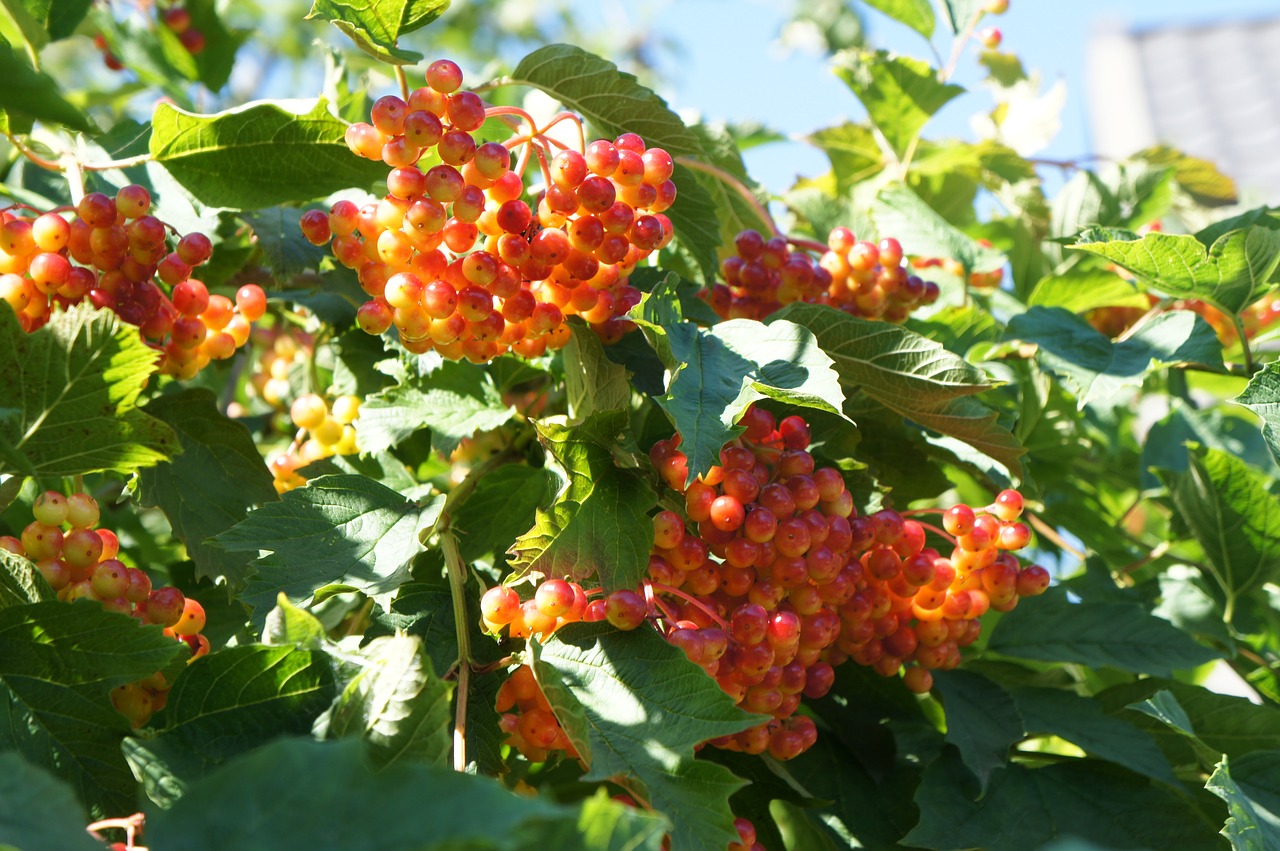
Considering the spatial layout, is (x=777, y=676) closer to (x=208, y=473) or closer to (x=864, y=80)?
(x=208, y=473)

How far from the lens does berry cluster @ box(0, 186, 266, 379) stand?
1.01 meters

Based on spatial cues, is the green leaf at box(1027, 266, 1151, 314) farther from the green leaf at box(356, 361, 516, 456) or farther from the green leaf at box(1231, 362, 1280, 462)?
the green leaf at box(356, 361, 516, 456)

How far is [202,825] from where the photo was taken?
0.63 meters

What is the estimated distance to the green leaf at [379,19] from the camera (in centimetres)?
100

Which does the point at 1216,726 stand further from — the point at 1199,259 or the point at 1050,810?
the point at 1199,259

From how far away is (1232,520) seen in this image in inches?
57.6

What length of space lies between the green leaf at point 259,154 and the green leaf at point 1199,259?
793 millimetres

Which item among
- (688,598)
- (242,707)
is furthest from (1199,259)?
(242,707)

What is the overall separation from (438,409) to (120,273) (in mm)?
355

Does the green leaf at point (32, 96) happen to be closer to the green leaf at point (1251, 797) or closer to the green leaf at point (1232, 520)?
the green leaf at point (1251, 797)

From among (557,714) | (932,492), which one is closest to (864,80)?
(932,492)

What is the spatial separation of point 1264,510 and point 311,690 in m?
1.21

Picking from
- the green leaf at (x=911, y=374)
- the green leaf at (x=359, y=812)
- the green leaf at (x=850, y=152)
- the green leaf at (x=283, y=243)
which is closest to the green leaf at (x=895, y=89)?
the green leaf at (x=850, y=152)

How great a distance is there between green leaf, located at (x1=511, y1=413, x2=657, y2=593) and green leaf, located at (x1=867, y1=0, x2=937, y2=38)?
1.23m
